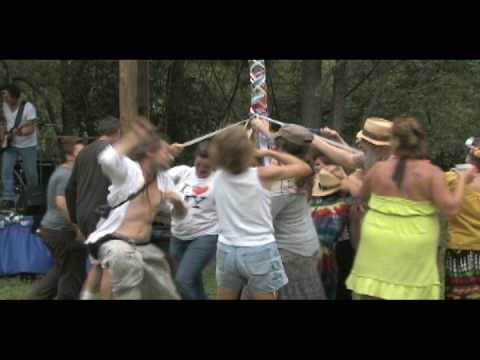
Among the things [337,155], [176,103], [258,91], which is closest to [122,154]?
[337,155]

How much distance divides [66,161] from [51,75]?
1075 cm

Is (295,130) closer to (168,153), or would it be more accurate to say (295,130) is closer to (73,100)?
(168,153)

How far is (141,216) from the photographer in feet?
14.4

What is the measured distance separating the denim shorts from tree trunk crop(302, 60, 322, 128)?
373 inches

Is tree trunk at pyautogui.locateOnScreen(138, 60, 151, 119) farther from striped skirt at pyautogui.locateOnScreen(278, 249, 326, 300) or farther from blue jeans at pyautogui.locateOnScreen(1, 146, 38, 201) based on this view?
striped skirt at pyautogui.locateOnScreen(278, 249, 326, 300)

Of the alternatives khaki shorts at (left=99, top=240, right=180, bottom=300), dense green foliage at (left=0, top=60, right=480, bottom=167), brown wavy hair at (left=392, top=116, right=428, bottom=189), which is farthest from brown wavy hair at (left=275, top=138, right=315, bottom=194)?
dense green foliage at (left=0, top=60, right=480, bottom=167)

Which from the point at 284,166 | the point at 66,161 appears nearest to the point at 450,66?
the point at 66,161

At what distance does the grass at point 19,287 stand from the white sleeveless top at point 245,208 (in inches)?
105

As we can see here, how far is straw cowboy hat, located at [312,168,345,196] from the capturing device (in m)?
5.05

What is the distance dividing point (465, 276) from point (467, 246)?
206 millimetres

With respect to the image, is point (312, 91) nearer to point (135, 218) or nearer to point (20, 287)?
point (20, 287)

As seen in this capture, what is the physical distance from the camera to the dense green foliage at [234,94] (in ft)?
51.3

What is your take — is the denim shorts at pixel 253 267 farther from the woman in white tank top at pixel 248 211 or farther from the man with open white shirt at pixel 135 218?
the man with open white shirt at pixel 135 218
